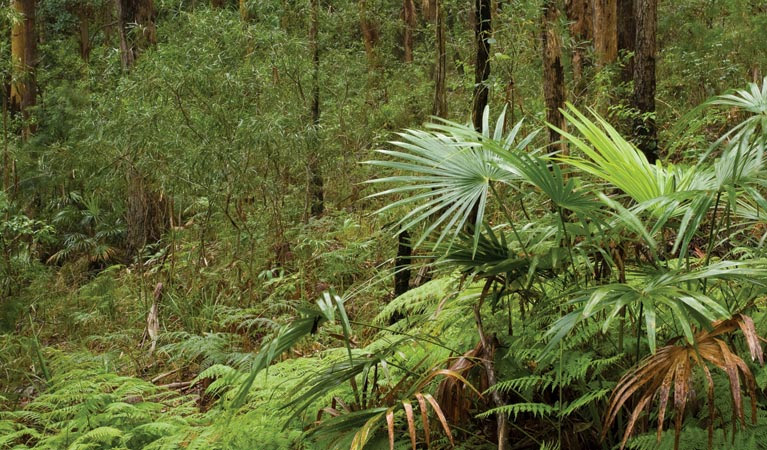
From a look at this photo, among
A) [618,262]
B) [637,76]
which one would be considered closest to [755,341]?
[618,262]

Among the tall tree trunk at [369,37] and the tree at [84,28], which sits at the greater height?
the tree at [84,28]

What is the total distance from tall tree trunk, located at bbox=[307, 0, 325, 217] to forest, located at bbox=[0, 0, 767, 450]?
0.05 metres

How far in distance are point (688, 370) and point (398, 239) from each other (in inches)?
148

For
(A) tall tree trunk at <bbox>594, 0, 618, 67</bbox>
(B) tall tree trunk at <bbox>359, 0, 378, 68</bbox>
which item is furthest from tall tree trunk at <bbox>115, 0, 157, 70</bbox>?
(A) tall tree trunk at <bbox>594, 0, 618, 67</bbox>

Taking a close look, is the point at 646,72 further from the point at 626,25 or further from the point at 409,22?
the point at 409,22

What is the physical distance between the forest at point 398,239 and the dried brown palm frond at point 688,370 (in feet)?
0.04

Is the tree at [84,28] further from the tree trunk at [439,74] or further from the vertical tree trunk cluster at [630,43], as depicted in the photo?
the tree trunk at [439,74]

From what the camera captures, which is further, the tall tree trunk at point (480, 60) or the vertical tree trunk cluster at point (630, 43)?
the vertical tree trunk cluster at point (630, 43)

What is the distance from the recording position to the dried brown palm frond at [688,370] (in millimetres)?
1868

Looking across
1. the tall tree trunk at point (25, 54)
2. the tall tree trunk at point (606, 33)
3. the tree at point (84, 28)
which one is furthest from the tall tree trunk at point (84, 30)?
the tall tree trunk at point (606, 33)

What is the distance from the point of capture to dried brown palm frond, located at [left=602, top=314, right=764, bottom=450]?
1868mm

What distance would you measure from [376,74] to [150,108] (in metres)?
7.48

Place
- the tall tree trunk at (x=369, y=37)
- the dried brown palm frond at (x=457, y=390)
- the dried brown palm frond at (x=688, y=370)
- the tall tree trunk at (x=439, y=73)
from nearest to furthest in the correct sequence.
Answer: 1. the dried brown palm frond at (x=688, y=370)
2. the dried brown palm frond at (x=457, y=390)
3. the tall tree trunk at (x=439, y=73)
4. the tall tree trunk at (x=369, y=37)

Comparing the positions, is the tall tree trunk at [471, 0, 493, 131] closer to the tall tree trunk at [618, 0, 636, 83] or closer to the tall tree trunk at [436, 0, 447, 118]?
the tall tree trunk at [436, 0, 447, 118]
